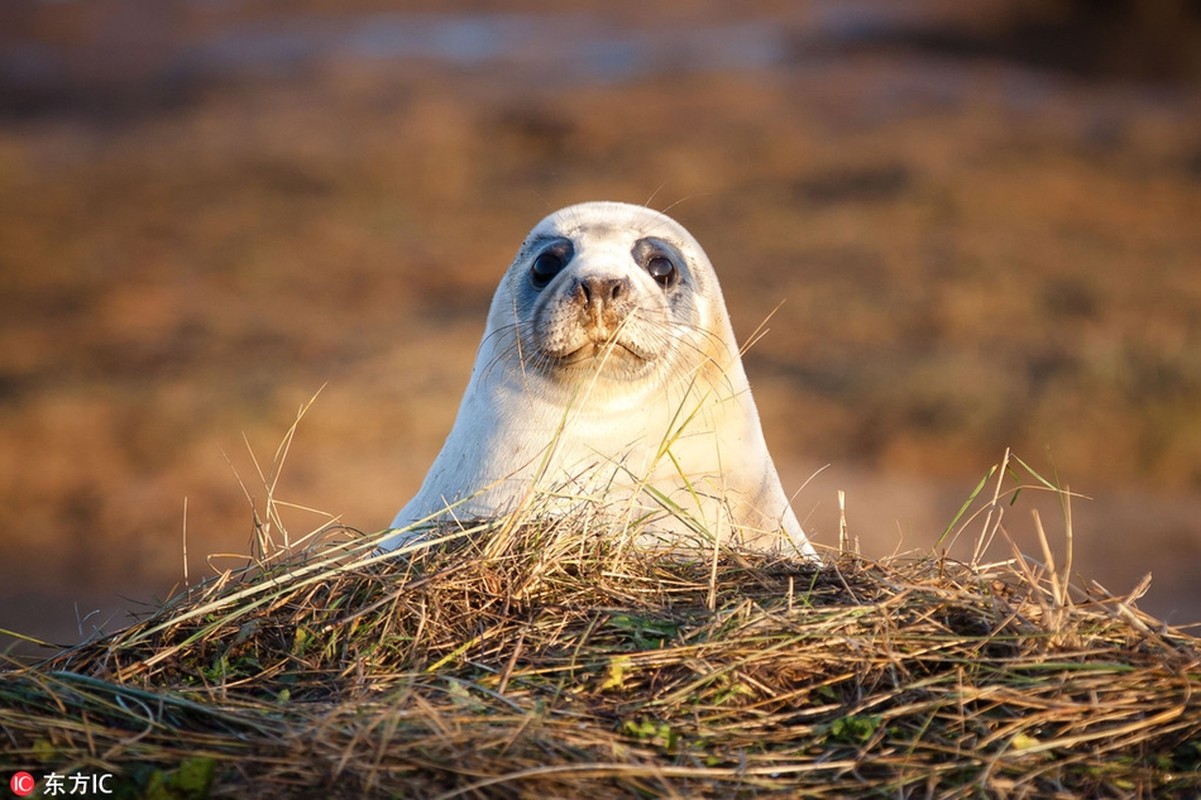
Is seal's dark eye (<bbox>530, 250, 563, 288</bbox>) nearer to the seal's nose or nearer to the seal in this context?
the seal

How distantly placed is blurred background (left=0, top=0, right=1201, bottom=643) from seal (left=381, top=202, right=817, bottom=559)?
54.2 inches

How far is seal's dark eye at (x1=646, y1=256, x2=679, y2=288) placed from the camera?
5.07 meters

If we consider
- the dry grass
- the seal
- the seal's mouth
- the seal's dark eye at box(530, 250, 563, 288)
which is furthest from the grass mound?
the seal's dark eye at box(530, 250, 563, 288)

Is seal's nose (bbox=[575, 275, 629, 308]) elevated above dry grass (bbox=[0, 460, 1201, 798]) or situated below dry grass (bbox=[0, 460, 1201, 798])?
above

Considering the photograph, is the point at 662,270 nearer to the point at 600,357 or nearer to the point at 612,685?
the point at 600,357

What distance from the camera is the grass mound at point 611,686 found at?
8.23 ft

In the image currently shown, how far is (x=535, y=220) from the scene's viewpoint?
94.4 ft

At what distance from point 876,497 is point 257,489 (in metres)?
7.63

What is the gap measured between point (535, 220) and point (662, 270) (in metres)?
24.0

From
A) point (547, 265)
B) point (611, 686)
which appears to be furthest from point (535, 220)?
point (611, 686)

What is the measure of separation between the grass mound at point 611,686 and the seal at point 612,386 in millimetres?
1105
